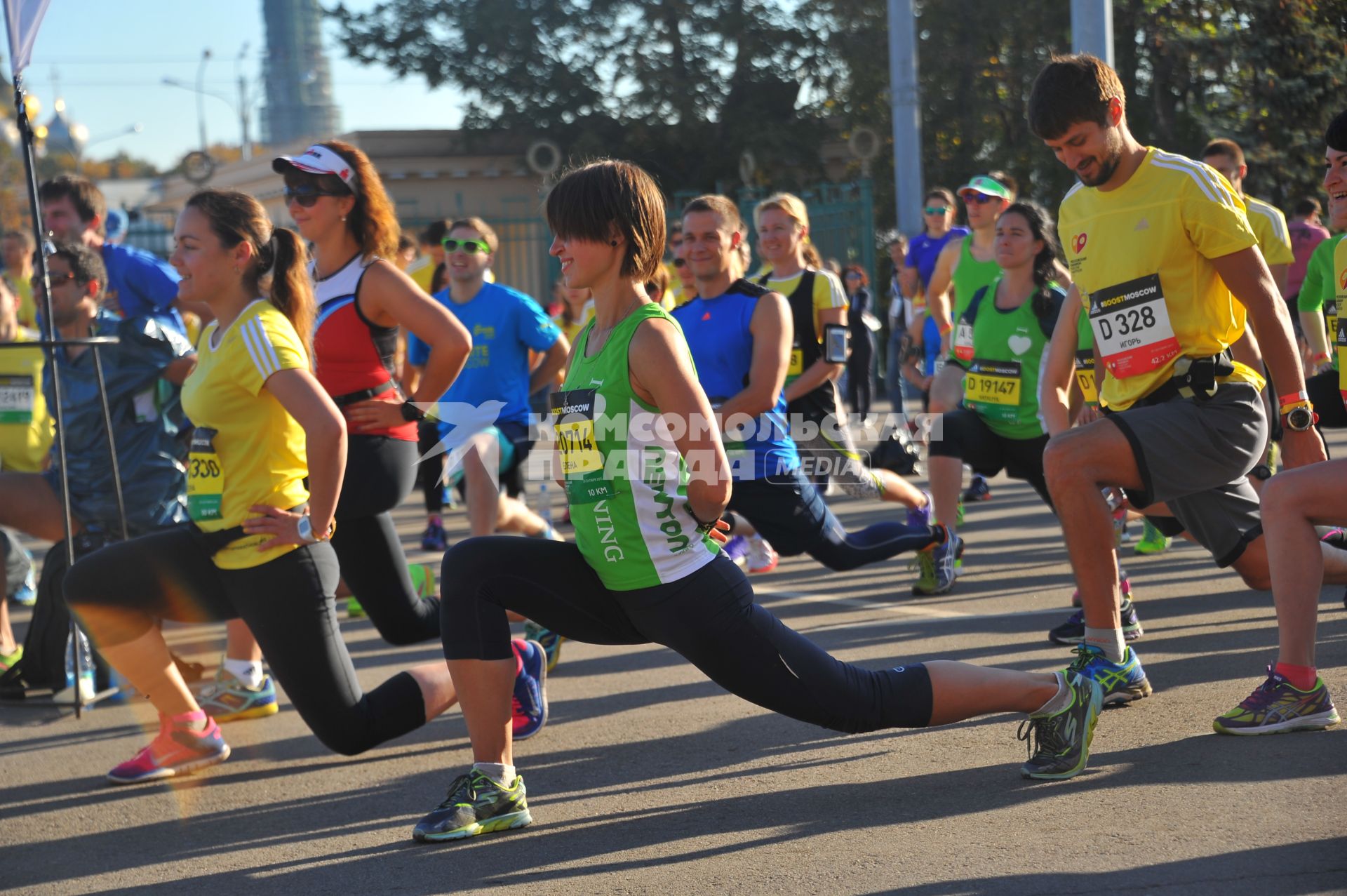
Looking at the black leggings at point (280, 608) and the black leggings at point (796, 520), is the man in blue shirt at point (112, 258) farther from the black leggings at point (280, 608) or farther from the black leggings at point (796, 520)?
the black leggings at point (796, 520)

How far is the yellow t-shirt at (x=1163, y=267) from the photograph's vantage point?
169 inches

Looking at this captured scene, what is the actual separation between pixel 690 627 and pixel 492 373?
4603 mm

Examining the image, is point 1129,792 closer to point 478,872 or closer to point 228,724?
point 478,872

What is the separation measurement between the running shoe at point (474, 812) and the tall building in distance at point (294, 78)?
15107 cm

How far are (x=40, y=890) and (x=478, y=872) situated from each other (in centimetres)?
121

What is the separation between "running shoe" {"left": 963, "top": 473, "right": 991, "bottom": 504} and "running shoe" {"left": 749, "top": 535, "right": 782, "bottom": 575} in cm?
286

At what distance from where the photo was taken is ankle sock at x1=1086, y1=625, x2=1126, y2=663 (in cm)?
446

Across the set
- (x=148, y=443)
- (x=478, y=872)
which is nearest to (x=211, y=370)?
(x=478, y=872)

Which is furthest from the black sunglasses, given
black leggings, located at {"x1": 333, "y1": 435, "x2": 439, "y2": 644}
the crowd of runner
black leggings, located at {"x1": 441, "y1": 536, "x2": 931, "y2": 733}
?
black leggings, located at {"x1": 441, "y1": 536, "x2": 931, "y2": 733}

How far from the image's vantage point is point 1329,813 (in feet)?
11.6

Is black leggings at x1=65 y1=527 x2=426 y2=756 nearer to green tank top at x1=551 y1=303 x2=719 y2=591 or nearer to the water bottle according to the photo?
green tank top at x1=551 y1=303 x2=719 y2=591

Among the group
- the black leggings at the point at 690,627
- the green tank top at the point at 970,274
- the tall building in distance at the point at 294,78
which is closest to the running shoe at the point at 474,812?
the black leggings at the point at 690,627

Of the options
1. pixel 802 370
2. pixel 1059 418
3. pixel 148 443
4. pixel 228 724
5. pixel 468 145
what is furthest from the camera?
pixel 468 145

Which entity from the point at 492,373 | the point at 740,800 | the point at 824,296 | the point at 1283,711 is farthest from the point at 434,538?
the point at 1283,711
